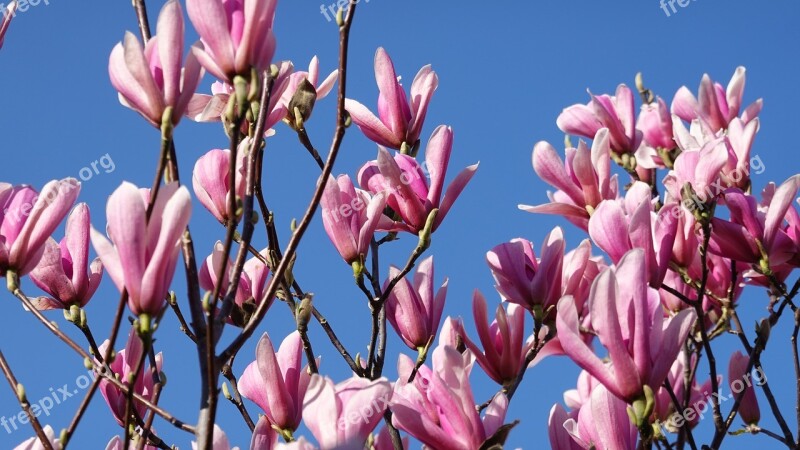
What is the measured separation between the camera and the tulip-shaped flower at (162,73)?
4.72 feet

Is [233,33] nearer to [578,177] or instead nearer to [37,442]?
[37,442]

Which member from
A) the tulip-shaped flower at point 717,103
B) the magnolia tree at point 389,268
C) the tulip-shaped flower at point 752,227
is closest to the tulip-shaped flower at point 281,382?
the magnolia tree at point 389,268

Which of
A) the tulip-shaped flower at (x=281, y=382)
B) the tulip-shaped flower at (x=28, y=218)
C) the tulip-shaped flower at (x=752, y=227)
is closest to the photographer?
the tulip-shaped flower at (x=28, y=218)

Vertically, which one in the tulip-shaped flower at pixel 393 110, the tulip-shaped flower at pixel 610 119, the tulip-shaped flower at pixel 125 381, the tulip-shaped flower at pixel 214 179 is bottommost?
the tulip-shaped flower at pixel 125 381

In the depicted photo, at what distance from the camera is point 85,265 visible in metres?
2.05

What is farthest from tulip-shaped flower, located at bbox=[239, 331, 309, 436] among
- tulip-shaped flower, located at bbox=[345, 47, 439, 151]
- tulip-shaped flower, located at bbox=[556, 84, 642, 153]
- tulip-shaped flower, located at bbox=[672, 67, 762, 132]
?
tulip-shaped flower, located at bbox=[672, 67, 762, 132]

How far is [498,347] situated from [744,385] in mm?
705

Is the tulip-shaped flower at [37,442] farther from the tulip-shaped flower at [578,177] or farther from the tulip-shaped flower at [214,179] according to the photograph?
the tulip-shaped flower at [578,177]

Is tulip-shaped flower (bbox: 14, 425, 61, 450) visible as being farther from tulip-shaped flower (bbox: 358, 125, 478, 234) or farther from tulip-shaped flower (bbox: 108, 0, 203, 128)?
tulip-shaped flower (bbox: 358, 125, 478, 234)

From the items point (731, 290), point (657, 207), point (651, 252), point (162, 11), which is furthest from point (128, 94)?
point (657, 207)

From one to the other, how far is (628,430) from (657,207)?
142cm

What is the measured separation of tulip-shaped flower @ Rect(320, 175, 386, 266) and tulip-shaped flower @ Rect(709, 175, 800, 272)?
0.94 m

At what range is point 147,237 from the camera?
1.28 metres

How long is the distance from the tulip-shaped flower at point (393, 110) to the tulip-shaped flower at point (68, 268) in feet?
2.63
